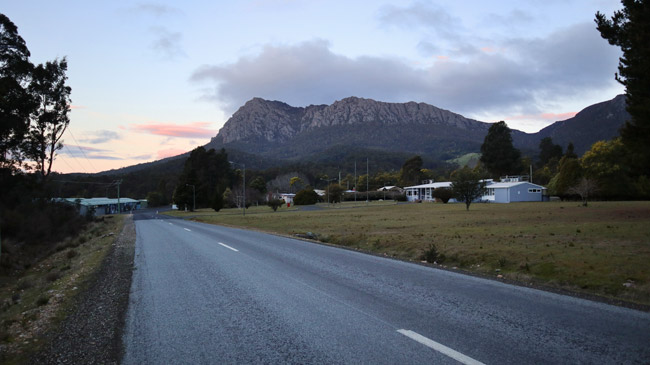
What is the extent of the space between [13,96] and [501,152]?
315 ft

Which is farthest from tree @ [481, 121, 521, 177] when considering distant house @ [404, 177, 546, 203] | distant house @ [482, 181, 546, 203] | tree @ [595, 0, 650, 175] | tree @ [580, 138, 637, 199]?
tree @ [595, 0, 650, 175]

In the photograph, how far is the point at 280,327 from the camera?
5.32 metres

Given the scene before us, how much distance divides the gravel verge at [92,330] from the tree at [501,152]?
101810 mm

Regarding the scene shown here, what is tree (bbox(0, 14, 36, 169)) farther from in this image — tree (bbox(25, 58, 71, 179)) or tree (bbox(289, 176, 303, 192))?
tree (bbox(289, 176, 303, 192))

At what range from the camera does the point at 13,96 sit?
107 feet

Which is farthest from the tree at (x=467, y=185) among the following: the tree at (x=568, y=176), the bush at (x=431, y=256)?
the bush at (x=431, y=256)

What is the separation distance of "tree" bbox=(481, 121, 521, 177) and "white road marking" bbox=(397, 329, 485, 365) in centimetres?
10238

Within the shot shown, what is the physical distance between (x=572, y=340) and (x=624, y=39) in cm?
2274

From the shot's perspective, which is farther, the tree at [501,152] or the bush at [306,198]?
the tree at [501,152]

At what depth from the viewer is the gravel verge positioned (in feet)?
15.2

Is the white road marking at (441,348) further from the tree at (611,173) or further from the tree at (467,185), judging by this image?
the tree at (611,173)

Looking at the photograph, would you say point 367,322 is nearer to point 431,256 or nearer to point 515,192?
point 431,256

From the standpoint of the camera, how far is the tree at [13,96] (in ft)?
105

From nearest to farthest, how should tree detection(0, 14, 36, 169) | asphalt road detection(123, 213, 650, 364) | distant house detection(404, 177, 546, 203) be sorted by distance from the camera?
asphalt road detection(123, 213, 650, 364)
tree detection(0, 14, 36, 169)
distant house detection(404, 177, 546, 203)
